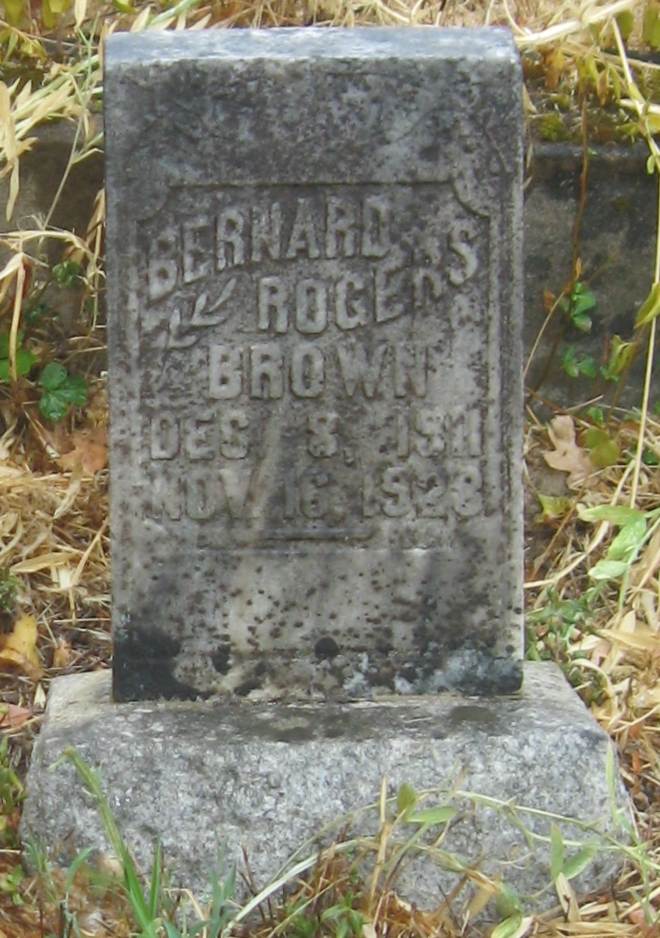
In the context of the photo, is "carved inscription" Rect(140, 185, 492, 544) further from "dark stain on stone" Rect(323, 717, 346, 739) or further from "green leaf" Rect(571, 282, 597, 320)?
"green leaf" Rect(571, 282, 597, 320)

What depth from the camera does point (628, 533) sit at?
288 cm

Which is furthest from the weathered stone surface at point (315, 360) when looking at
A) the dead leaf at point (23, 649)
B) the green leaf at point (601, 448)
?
the green leaf at point (601, 448)

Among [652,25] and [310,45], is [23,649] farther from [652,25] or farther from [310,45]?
[652,25]

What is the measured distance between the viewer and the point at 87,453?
350 centimetres

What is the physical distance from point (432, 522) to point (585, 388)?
47.7 inches

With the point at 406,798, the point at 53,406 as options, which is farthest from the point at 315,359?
the point at 53,406

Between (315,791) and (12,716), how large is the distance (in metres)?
0.76

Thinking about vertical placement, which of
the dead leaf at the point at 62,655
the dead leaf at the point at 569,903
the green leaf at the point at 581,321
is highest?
the green leaf at the point at 581,321

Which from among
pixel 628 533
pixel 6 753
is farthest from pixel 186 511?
pixel 628 533

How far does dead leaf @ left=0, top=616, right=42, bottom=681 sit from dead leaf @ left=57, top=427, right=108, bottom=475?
1.53 feet

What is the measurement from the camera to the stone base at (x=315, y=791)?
2.32 m

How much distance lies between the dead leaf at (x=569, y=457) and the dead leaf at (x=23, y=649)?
117cm

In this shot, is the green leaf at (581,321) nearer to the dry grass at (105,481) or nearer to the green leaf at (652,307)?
the dry grass at (105,481)

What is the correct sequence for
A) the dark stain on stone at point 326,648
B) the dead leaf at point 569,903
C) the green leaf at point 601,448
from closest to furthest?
the dead leaf at point 569,903 → the dark stain on stone at point 326,648 → the green leaf at point 601,448
